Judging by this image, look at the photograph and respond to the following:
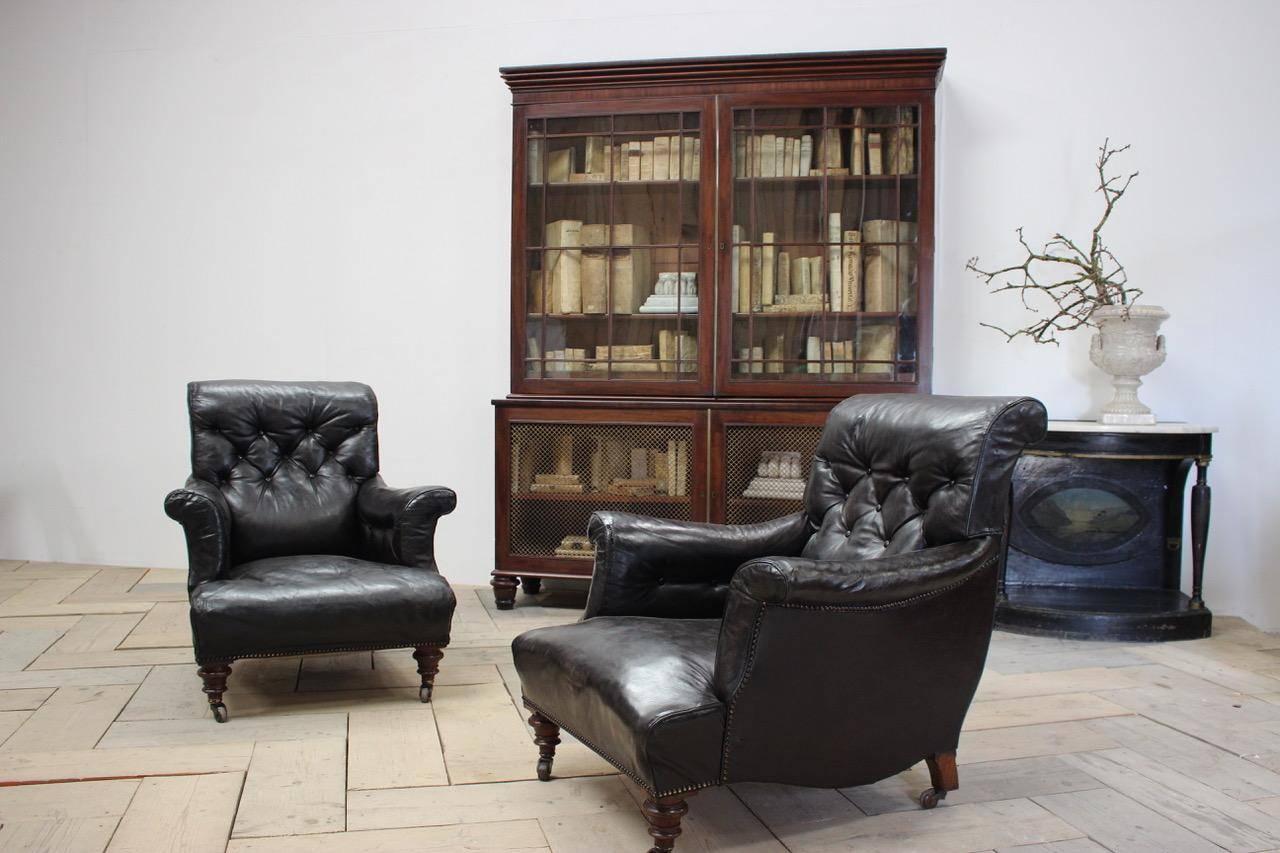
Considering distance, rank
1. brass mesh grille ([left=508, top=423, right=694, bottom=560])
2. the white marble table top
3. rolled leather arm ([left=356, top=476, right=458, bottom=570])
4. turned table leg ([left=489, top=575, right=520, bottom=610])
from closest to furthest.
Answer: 1. rolled leather arm ([left=356, top=476, right=458, bottom=570])
2. the white marble table top
3. brass mesh grille ([left=508, top=423, right=694, bottom=560])
4. turned table leg ([left=489, top=575, right=520, bottom=610])

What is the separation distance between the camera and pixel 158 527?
5.07 metres

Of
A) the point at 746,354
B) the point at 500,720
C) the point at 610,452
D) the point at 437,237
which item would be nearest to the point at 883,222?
the point at 746,354

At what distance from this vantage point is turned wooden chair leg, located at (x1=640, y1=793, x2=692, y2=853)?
6.67ft

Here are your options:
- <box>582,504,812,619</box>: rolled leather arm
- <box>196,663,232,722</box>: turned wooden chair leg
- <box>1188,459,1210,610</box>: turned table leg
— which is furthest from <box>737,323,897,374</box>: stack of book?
<box>196,663,232,722</box>: turned wooden chair leg

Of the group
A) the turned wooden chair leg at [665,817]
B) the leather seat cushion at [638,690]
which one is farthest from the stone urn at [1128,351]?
the turned wooden chair leg at [665,817]

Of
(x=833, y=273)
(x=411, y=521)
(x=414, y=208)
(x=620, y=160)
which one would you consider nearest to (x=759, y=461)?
(x=833, y=273)

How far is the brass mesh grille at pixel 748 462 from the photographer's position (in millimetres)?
4090

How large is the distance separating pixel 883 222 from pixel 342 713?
2.54 meters

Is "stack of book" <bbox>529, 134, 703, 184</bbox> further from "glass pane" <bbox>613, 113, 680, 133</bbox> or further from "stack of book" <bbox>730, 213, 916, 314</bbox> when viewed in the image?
"stack of book" <bbox>730, 213, 916, 314</bbox>

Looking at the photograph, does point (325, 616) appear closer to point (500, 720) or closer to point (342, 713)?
point (342, 713)

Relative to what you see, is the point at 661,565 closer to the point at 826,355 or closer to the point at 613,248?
the point at 826,355

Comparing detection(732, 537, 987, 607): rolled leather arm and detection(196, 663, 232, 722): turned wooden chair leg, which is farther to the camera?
detection(196, 663, 232, 722): turned wooden chair leg

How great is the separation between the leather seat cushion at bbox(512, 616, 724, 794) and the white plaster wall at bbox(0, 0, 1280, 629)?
8.01 ft

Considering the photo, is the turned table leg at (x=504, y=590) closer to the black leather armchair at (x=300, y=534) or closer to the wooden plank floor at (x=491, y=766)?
the wooden plank floor at (x=491, y=766)
